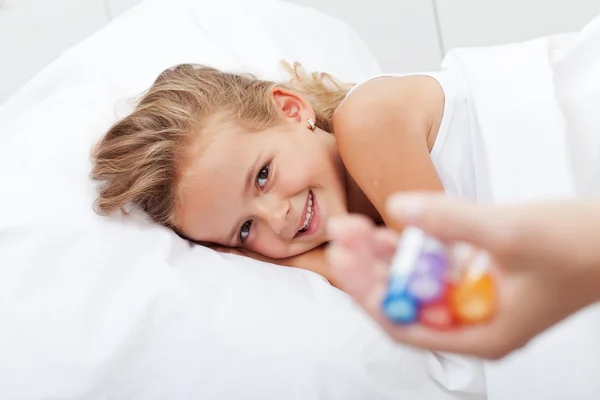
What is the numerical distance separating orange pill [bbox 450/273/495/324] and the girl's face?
517mm

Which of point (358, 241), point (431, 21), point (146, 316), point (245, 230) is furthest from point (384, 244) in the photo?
point (431, 21)

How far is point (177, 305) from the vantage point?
86cm

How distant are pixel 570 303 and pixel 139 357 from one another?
1.64ft

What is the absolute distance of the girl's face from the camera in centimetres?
97

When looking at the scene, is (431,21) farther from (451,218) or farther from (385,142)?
(451,218)

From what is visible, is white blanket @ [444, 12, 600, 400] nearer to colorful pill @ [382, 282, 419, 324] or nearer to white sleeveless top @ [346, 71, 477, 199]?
white sleeveless top @ [346, 71, 477, 199]

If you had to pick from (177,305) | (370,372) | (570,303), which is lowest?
(370,372)

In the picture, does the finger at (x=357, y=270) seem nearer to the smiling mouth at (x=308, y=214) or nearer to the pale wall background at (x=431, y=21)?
the smiling mouth at (x=308, y=214)

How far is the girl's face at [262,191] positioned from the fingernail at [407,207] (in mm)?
508

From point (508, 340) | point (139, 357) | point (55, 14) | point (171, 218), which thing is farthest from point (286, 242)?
point (55, 14)

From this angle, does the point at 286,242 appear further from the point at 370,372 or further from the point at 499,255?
the point at 499,255

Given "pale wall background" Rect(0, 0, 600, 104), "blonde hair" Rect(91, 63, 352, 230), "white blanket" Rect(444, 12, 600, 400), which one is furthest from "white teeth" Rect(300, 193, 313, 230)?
"pale wall background" Rect(0, 0, 600, 104)

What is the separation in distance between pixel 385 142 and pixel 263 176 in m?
0.16

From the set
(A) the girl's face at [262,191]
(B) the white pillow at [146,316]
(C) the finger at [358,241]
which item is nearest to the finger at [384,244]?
(C) the finger at [358,241]
